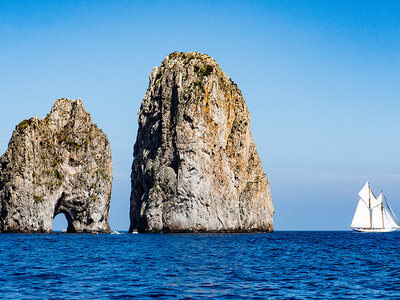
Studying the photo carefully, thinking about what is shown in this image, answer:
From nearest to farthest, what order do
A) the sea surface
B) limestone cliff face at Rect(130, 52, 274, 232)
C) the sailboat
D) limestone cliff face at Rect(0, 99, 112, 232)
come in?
the sea surface
limestone cliff face at Rect(130, 52, 274, 232)
limestone cliff face at Rect(0, 99, 112, 232)
the sailboat

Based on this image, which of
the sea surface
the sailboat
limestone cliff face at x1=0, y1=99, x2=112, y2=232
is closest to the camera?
the sea surface

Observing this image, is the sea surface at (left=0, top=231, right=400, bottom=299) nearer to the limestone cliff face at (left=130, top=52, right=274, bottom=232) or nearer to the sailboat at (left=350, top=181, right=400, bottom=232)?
the limestone cliff face at (left=130, top=52, right=274, bottom=232)

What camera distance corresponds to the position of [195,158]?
124188 mm

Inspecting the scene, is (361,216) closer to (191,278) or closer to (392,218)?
(392,218)

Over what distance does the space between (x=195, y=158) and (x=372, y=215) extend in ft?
247

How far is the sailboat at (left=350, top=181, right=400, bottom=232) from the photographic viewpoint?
553 feet

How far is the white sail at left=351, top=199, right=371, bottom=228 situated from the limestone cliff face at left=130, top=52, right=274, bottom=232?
141ft

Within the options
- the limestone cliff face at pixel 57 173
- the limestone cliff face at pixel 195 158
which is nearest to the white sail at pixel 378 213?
the limestone cliff face at pixel 195 158

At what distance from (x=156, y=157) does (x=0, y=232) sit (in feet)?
126

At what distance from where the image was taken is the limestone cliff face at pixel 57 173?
123m

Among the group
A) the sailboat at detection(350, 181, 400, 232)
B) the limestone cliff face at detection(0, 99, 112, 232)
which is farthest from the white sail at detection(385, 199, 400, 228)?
the limestone cliff face at detection(0, 99, 112, 232)

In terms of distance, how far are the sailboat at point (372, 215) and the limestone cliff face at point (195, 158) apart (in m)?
42.7

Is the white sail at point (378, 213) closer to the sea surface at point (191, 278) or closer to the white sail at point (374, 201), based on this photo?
the white sail at point (374, 201)

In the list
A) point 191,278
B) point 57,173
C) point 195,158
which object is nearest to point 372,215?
point 195,158
